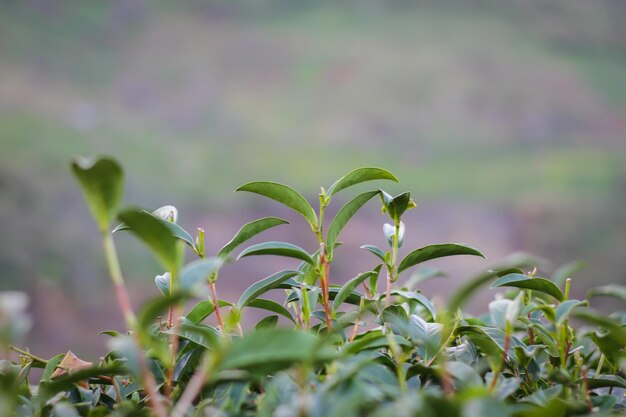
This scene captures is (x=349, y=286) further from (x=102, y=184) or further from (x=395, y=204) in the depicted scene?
(x=102, y=184)

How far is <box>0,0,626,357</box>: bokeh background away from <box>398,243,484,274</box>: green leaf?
2822 millimetres

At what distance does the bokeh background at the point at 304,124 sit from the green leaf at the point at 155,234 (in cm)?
296

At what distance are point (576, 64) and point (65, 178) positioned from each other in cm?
347

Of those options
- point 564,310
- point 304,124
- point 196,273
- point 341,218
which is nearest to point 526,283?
point 564,310

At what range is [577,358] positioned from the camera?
51cm

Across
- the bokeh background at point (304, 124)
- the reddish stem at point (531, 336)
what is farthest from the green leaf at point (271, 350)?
the bokeh background at point (304, 124)

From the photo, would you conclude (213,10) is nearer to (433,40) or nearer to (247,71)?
(247,71)

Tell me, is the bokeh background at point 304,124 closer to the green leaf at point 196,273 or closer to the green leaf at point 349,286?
the green leaf at point 349,286

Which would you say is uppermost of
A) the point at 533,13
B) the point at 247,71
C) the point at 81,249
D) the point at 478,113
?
the point at 533,13

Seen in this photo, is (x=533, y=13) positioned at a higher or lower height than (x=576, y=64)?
higher

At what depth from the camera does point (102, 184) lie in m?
0.36

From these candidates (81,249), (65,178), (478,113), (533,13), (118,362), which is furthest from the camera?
(533,13)

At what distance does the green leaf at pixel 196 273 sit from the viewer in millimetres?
371

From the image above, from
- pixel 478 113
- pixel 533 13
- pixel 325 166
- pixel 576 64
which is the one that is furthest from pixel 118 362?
pixel 533 13
